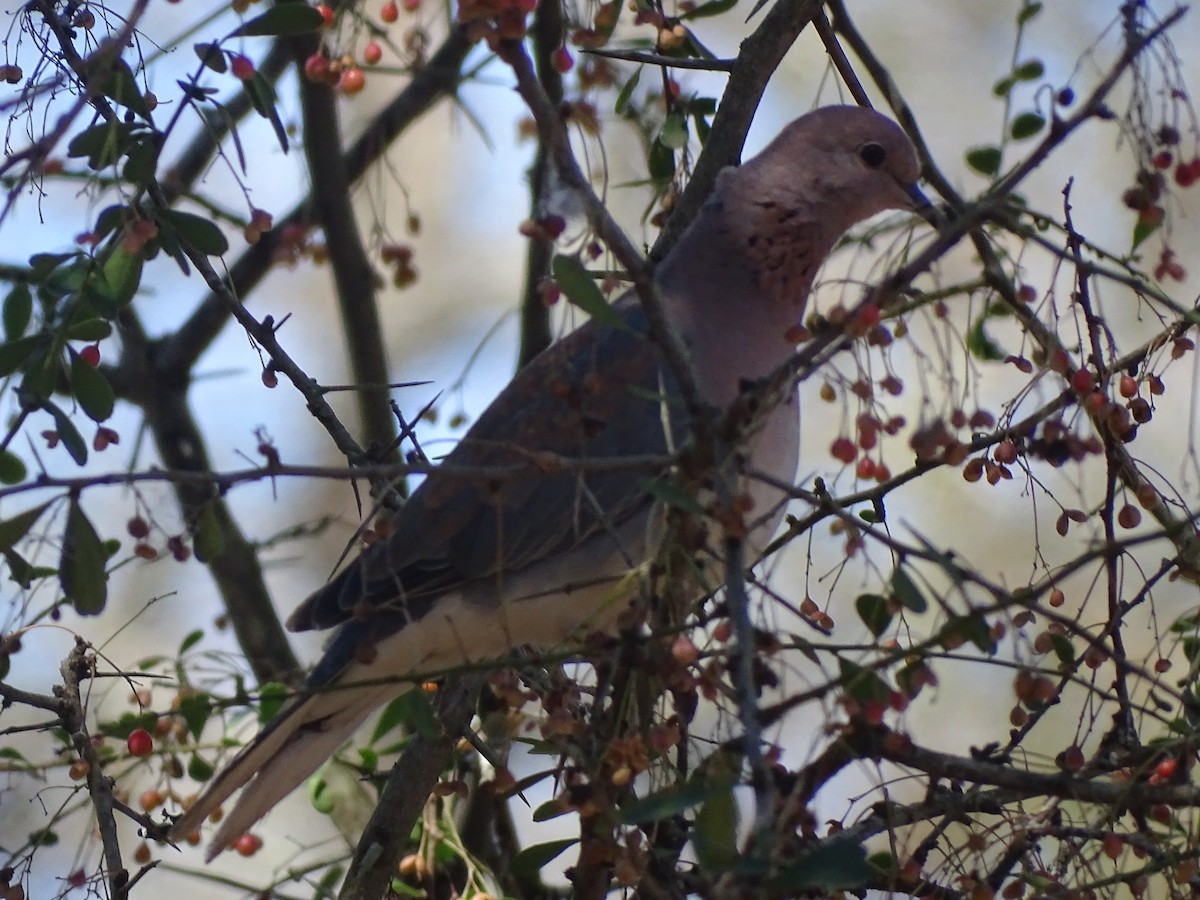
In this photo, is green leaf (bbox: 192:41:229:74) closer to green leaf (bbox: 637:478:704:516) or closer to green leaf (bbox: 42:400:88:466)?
green leaf (bbox: 42:400:88:466)

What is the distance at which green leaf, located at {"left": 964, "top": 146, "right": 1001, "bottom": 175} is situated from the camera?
2146mm

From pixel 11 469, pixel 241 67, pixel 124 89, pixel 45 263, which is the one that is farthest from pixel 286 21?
pixel 11 469

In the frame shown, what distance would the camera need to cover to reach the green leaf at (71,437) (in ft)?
6.70

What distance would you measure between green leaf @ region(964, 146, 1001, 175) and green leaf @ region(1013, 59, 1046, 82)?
0.13 meters

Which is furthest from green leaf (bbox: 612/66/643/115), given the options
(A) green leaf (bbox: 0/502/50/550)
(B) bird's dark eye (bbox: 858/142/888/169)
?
(A) green leaf (bbox: 0/502/50/550)

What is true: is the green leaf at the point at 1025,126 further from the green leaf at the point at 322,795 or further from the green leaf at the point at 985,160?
the green leaf at the point at 322,795

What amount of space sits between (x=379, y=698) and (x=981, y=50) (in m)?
3.99

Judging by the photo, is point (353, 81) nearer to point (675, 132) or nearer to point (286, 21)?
point (675, 132)

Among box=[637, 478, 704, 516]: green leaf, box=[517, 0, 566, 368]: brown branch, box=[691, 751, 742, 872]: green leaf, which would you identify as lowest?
box=[691, 751, 742, 872]: green leaf

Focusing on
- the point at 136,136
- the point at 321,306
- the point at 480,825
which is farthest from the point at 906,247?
the point at 321,306

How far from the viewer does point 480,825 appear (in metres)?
3.13

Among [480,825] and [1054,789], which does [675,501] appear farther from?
[480,825]

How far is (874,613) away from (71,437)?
3.53ft

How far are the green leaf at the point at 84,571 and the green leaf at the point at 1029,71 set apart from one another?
1370 millimetres
